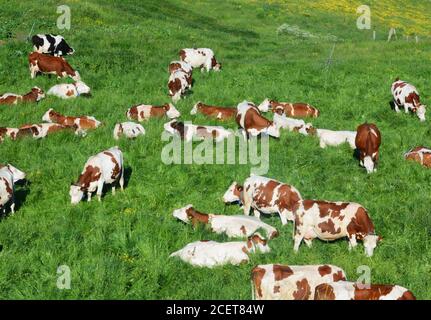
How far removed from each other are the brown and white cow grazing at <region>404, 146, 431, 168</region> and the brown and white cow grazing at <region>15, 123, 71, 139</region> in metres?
12.1

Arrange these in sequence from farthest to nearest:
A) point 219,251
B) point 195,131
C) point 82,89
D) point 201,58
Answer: point 201,58
point 82,89
point 195,131
point 219,251

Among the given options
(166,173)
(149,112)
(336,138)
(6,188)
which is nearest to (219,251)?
(166,173)

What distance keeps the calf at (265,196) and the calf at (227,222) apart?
0.70 metres

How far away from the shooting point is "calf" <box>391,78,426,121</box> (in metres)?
22.1

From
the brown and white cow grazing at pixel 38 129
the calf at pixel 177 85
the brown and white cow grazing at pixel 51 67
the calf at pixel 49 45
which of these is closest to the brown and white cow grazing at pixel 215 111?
the calf at pixel 177 85

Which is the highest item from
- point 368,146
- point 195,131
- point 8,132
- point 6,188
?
point 195,131

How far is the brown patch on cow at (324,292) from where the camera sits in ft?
27.9

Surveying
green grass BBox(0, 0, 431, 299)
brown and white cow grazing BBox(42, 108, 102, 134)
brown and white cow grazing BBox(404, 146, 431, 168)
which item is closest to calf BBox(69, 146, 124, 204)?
green grass BBox(0, 0, 431, 299)

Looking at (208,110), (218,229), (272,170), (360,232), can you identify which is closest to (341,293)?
(360,232)

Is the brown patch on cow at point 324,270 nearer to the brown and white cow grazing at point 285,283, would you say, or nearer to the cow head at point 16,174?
the brown and white cow grazing at point 285,283

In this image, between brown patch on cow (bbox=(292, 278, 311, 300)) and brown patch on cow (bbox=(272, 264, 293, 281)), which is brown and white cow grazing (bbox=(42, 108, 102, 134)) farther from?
brown patch on cow (bbox=(292, 278, 311, 300))

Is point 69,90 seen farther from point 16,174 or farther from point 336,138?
point 336,138

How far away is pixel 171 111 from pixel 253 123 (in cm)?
386

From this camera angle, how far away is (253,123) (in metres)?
18.8
